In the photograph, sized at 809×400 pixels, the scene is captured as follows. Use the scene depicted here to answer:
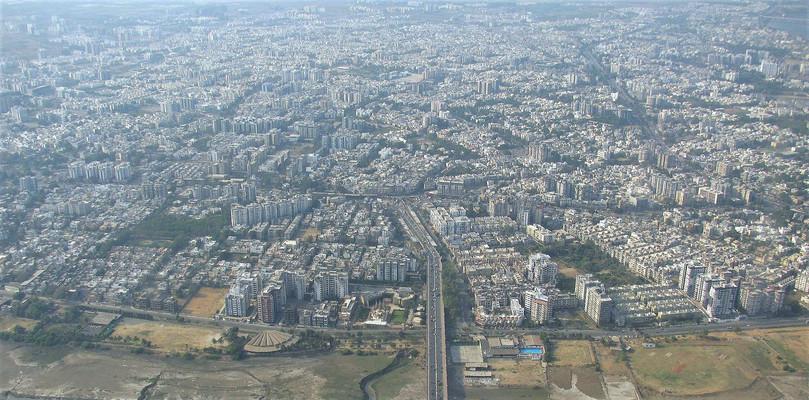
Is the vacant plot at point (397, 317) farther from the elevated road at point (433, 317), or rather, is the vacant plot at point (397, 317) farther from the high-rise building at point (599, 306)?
the high-rise building at point (599, 306)

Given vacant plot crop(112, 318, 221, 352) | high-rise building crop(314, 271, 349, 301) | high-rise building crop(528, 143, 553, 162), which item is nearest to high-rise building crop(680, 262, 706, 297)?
high-rise building crop(314, 271, 349, 301)

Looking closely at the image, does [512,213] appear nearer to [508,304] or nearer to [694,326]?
[508,304]

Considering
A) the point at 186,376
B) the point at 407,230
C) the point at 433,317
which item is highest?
the point at 407,230

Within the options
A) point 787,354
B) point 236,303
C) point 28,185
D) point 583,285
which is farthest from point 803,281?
point 28,185

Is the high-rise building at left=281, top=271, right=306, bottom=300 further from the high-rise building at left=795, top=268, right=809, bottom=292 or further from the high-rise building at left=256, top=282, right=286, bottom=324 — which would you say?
the high-rise building at left=795, top=268, right=809, bottom=292

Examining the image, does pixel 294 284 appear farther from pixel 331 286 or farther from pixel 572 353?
pixel 572 353

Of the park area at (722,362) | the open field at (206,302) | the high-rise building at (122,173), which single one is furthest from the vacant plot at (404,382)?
the high-rise building at (122,173)
